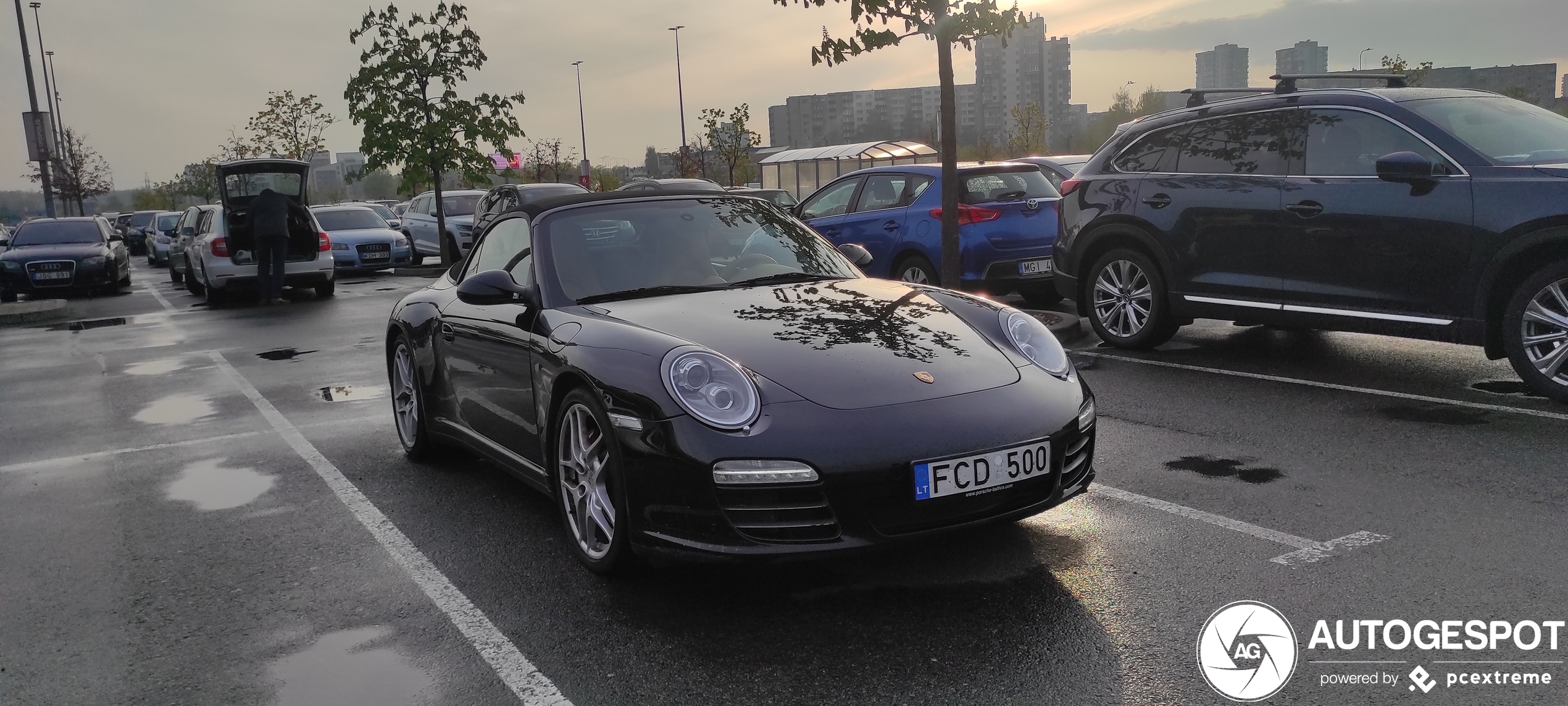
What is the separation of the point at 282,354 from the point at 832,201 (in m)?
5.60

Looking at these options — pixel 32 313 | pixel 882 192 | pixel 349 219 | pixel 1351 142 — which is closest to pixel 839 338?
pixel 1351 142

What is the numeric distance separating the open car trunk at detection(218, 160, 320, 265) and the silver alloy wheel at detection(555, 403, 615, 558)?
14524 mm

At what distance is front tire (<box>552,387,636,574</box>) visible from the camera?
12.7 feet

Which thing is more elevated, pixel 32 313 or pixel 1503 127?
pixel 1503 127

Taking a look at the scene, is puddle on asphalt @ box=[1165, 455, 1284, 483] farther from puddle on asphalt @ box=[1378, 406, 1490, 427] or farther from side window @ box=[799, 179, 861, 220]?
side window @ box=[799, 179, 861, 220]

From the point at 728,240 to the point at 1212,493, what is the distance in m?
2.27

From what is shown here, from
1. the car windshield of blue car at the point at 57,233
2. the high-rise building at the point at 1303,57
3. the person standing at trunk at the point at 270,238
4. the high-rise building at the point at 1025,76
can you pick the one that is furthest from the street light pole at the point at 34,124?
the high-rise building at the point at 1025,76

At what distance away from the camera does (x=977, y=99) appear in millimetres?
136875

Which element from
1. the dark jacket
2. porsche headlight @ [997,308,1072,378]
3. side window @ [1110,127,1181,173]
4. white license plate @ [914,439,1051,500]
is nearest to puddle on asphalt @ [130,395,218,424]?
porsche headlight @ [997,308,1072,378]

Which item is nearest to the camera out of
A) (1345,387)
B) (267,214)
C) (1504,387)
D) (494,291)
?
(494,291)

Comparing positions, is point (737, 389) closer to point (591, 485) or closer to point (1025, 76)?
point (591, 485)

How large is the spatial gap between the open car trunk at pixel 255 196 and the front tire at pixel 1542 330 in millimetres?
15810

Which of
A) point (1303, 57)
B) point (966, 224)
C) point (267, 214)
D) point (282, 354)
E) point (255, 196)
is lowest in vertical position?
point (282, 354)

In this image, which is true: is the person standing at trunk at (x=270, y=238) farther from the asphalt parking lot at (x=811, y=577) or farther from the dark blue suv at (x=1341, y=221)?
the dark blue suv at (x=1341, y=221)
